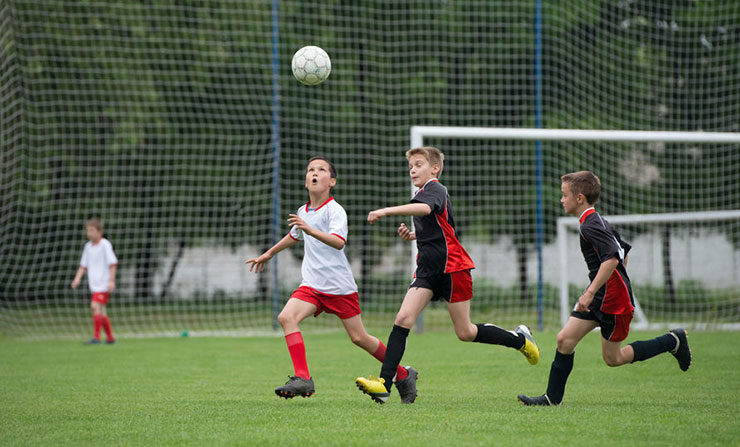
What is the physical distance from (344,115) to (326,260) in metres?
11.1

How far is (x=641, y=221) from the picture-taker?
40.9 ft

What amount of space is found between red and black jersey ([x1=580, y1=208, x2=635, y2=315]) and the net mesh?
374 inches

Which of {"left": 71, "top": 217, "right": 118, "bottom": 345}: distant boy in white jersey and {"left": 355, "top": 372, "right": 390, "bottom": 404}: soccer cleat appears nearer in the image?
{"left": 355, "top": 372, "right": 390, "bottom": 404}: soccer cleat

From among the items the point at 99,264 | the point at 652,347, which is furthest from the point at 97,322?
the point at 652,347

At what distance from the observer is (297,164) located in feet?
57.3

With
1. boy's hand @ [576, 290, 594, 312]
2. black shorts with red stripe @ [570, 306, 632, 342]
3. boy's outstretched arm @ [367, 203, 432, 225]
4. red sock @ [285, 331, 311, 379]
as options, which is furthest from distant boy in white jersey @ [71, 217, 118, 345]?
boy's hand @ [576, 290, 594, 312]

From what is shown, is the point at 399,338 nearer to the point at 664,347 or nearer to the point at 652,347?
the point at 652,347

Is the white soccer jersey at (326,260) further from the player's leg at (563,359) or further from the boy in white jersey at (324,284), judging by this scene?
the player's leg at (563,359)

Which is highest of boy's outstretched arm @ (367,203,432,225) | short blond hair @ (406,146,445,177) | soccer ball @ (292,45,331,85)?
soccer ball @ (292,45,331,85)

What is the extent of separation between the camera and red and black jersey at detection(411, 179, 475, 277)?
5.64 m

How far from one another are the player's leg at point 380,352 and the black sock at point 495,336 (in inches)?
22.1

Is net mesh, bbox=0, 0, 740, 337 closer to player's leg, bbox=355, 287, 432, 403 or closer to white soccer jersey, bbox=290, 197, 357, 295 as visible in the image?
white soccer jersey, bbox=290, 197, 357, 295

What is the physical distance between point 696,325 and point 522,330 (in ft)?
26.9

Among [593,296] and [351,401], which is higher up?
[593,296]
